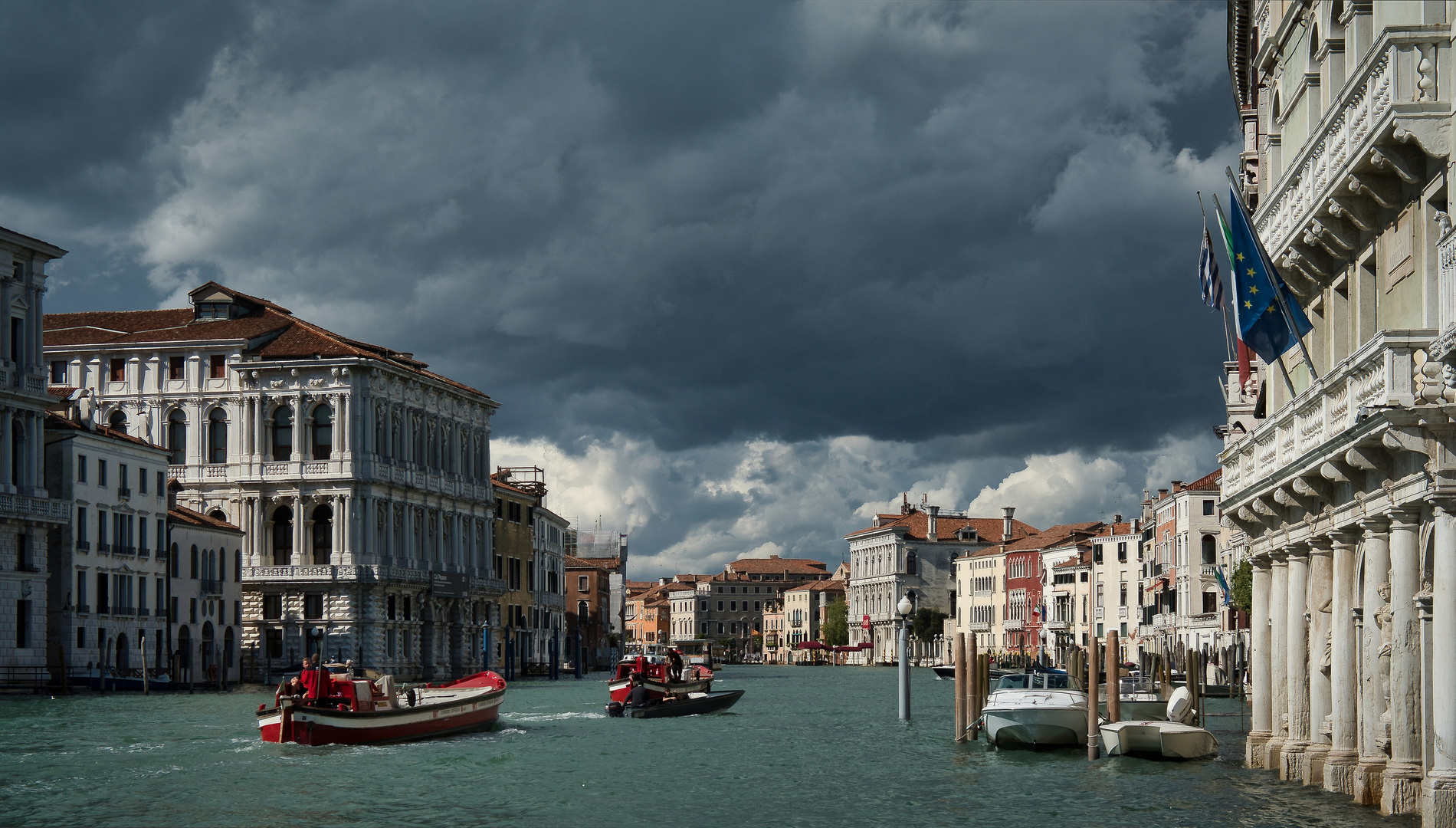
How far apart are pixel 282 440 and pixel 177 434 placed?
4337mm

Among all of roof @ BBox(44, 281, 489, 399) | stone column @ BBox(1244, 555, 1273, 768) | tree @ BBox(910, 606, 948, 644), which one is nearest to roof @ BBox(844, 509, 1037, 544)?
tree @ BBox(910, 606, 948, 644)

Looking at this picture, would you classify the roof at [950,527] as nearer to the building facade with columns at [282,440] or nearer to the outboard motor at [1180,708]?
the building facade with columns at [282,440]

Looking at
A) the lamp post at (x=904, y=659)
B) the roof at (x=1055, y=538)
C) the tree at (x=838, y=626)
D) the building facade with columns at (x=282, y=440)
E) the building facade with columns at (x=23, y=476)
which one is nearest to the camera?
the lamp post at (x=904, y=659)

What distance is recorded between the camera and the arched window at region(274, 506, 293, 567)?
76.9 metres

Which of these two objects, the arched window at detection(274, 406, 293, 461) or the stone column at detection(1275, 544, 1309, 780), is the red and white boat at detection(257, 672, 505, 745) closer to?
the stone column at detection(1275, 544, 1309, 780)

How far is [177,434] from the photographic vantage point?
7700 cm

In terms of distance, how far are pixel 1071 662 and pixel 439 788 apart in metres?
40.0

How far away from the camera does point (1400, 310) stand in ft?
59.6

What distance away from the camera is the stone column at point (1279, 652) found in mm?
23062

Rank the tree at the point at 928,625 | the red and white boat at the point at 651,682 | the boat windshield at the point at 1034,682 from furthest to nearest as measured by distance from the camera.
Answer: the tree at the point at 928,625
the red and white boat at the point at 651,682
the boat windshield at the point at 1034,682

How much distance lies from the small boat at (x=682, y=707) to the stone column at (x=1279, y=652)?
83.8 feet

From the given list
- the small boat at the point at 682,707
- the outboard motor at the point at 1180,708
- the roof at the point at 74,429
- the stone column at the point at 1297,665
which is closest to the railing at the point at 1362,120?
the stone column at the point at 1297,665

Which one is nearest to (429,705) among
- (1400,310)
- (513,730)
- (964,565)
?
(513,730)

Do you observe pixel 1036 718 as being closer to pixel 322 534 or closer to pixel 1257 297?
pixel 1257 297
